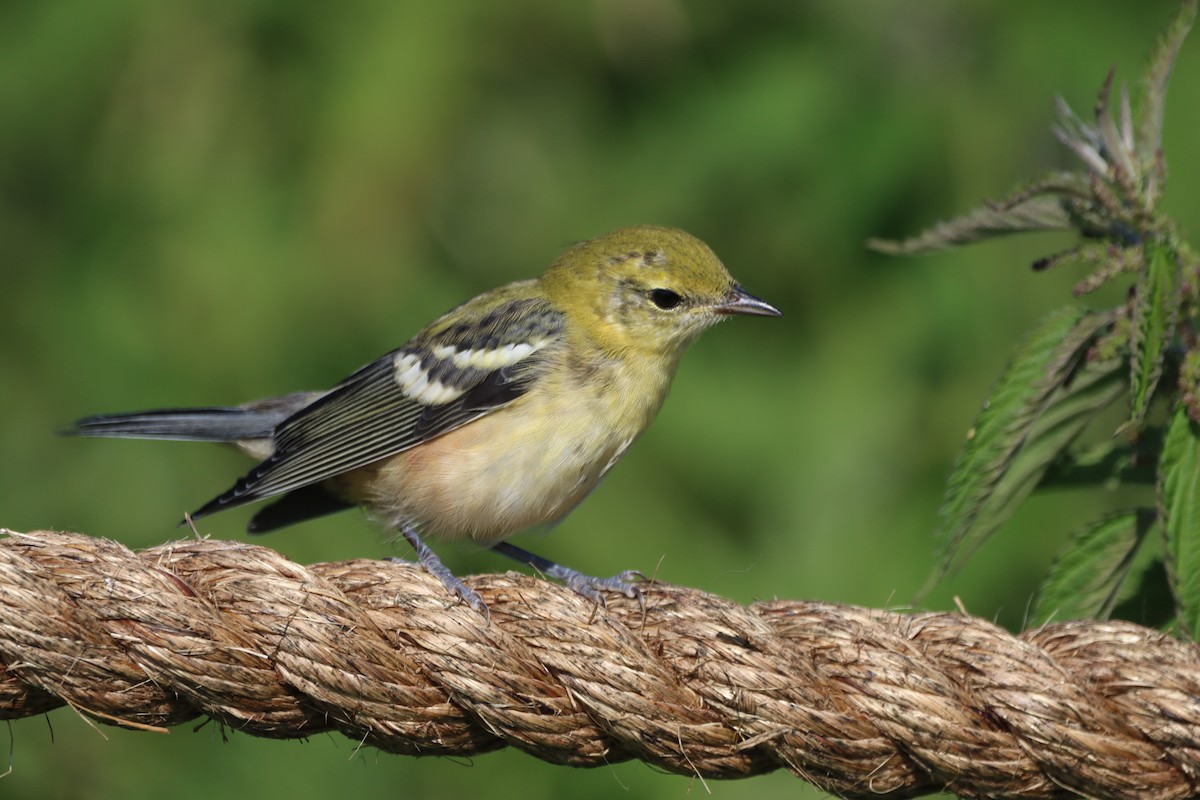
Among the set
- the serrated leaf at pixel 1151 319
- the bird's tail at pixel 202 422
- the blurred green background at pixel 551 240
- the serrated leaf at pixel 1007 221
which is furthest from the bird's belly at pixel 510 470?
the serrated leaf at pixel 1151 319

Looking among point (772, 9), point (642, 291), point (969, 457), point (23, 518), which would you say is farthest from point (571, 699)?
point (772, 9)

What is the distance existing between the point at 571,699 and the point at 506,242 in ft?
10.6

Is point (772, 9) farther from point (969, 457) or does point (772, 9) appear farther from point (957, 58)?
point (969, 457)

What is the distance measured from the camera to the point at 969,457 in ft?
7.85

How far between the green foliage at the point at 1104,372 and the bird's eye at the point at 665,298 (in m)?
1.23

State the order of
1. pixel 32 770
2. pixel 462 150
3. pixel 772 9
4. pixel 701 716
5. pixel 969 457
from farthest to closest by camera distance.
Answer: pixel 462 150, pixel 772 9, pixel 32 770, pixel 969 457, pixel 701 716

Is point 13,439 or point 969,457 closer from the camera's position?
point 969,457

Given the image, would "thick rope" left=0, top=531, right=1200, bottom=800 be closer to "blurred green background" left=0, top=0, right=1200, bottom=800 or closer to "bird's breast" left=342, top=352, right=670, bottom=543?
"bird's breast" left=342, top=352, right=670, bottom=543

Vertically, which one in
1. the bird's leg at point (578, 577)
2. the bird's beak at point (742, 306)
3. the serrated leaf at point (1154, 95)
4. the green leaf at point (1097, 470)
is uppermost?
the serrated leaf at point (1154, 95)

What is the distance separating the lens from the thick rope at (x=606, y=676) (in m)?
2.05

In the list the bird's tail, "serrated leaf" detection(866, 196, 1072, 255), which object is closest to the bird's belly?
the bird's tail

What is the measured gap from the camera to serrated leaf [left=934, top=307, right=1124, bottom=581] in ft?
7.85

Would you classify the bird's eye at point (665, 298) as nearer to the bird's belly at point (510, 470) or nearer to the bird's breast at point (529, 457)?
the bird's breast at point (529, 457)

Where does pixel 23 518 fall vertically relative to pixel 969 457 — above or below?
below
